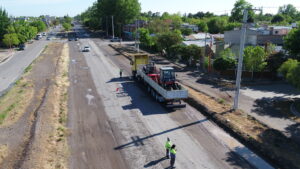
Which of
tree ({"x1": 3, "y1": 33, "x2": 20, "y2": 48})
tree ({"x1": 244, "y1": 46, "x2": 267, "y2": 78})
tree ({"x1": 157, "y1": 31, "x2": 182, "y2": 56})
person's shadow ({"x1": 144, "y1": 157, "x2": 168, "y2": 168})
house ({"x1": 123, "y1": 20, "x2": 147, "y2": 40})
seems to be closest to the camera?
person's shadow ({"x1": 144, "y1": 157, "x2": 168, "y2": 168})

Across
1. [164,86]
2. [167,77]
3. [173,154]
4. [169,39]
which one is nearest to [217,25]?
[169,39]

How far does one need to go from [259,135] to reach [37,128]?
52.0ft

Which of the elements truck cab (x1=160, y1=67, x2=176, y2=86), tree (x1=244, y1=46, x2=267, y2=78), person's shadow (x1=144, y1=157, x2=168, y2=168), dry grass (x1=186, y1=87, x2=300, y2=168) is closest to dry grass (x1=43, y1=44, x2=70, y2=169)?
person's shadow (x1=144, y1=157, x2=168, y2=168)

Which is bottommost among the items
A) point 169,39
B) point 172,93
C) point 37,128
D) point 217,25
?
point 37,128

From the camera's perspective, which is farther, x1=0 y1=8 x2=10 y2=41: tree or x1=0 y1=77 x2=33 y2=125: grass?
x1=0 y1=8 x2=10 y2=41: tree

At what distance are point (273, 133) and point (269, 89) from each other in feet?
45.2

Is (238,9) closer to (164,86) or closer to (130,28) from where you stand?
(130,28)

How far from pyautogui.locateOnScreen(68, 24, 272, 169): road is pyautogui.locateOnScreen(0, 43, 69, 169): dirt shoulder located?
0.86 metres

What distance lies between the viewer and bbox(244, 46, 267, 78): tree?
1281 inches

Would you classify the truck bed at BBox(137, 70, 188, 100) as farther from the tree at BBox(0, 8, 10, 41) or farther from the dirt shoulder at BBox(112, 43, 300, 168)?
the tree at BBox(0, 8, 10, 41)

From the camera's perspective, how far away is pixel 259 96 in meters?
27.6

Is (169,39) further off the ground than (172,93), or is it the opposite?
(169,39)

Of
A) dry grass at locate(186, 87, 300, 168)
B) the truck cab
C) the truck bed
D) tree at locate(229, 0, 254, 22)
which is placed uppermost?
tree at locate(229, 0, 254, 22)

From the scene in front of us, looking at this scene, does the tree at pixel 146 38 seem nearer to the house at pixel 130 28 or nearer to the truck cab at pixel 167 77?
the truck cab at pixel 167 77
